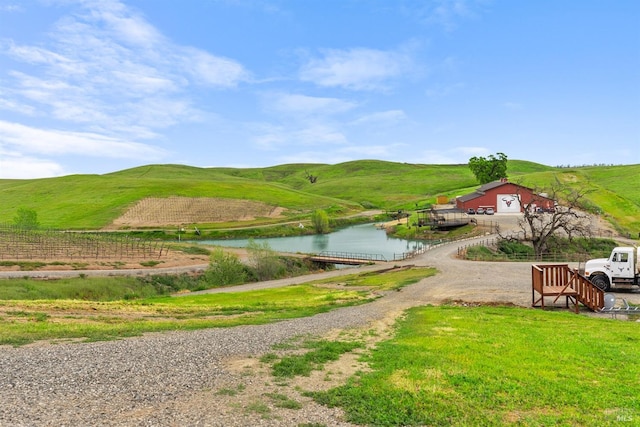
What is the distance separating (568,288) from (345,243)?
77.4 meters

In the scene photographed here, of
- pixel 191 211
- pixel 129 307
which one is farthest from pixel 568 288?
pixel 191 211

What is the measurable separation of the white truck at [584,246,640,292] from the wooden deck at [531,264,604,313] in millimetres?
5322

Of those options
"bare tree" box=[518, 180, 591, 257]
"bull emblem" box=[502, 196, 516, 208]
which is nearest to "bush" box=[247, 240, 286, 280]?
"bare tree" box=[518, 180, 591, 257]

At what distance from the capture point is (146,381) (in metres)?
12.4

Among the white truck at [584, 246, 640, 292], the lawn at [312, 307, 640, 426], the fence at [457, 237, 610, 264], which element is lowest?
the fence at [457, 237, 610, 264]

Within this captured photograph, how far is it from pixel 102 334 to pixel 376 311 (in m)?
16.3

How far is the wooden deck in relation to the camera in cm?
2728

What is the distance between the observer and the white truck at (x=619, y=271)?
1271 inches

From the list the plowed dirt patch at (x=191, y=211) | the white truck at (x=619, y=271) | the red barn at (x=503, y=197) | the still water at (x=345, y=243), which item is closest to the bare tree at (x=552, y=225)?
the red barn at (x=503, y=197)

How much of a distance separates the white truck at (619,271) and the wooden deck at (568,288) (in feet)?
17.5

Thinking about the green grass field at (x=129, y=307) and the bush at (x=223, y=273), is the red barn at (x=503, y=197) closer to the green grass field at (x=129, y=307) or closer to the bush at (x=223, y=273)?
the green grass field at (x=129, y=307)

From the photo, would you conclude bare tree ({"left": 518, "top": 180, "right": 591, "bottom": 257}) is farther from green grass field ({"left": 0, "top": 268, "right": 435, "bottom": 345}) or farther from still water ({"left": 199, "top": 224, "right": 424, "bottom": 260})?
green grass field ({"left": 0, "top": 268, "right": 435, "bottom": 345})

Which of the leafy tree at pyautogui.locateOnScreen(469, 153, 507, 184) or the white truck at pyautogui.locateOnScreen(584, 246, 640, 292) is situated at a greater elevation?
the leafy tree at pyautogui.locateOnScreen(469, 153, 507, 184)

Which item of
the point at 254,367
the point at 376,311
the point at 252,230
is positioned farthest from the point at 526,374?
the point at 252,230
